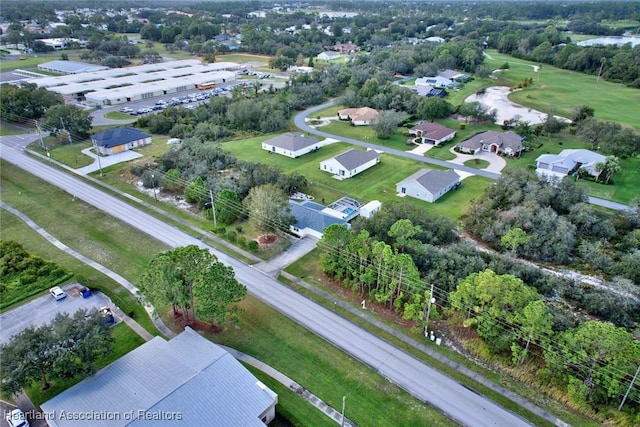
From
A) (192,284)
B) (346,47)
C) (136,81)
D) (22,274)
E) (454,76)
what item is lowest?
(22,274)

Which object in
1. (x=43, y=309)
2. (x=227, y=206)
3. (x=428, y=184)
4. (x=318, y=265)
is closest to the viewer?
(x=43, y=309)

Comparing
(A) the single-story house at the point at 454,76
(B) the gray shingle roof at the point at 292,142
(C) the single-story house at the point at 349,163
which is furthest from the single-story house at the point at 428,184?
(A) the single-story house at the point at 454,76

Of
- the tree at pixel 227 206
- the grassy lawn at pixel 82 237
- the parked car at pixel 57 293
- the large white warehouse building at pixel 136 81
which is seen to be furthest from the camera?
the large white warehouse building at pixel 136 81

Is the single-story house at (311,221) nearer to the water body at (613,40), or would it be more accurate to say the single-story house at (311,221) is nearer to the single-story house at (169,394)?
the single-story house at (169,394)

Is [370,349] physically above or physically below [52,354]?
below

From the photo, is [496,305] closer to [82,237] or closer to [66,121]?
[82,237]

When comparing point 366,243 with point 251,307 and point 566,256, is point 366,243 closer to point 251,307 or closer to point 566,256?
point 251,307

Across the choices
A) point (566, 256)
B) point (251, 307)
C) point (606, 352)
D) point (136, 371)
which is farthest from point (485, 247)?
point (136, 371)

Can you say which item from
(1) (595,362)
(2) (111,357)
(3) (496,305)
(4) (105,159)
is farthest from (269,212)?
(4) (105,159)
